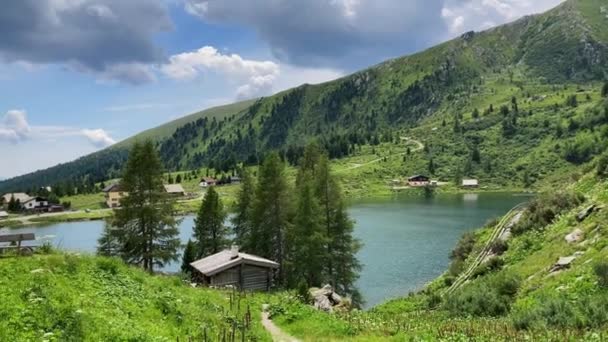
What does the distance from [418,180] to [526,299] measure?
7010 inches

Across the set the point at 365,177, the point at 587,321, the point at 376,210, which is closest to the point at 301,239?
the point at 587,321

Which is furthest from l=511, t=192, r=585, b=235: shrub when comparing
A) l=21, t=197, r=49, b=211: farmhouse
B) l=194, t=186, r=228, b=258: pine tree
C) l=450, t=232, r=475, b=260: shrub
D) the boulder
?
l=21, t=197, r=49, b=211: farmhouse

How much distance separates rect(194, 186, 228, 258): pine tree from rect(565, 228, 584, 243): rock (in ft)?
120

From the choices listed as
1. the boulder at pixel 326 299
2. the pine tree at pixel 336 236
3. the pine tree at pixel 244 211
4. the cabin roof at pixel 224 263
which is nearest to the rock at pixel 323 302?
the boulder at pixel 326 299

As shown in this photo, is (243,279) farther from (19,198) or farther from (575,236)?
(19,198)

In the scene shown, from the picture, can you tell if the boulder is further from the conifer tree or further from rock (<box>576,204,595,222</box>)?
rock (<box>576,204,595,222</box>)

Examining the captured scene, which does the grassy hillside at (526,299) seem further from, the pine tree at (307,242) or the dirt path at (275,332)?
the pine tree at (307,242)

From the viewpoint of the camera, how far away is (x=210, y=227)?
182 ft

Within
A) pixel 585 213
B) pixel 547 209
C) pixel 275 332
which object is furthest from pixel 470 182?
pixel 275 332

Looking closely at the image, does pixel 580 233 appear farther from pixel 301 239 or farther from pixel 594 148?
pixel 594 148

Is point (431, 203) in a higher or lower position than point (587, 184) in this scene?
lower

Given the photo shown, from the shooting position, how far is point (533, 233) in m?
32.4

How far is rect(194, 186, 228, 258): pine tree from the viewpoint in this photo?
179ft

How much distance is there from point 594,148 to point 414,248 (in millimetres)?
130758
